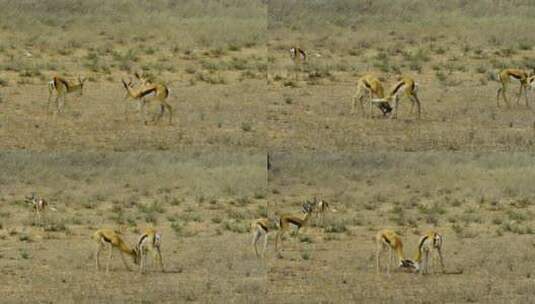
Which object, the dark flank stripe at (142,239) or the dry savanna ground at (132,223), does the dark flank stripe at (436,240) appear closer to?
the dry savanna ground at (132,223)

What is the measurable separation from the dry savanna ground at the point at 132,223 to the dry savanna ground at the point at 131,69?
4.64 ft

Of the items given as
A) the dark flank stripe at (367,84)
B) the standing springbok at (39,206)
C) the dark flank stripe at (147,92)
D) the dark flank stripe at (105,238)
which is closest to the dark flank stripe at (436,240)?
the dark flank stripe at (367,84)

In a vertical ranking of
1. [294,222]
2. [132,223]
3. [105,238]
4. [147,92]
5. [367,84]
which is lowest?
[132,223]

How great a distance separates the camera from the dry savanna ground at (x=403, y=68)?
22.2m

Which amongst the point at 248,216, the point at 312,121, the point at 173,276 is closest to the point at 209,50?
the point at 248,216

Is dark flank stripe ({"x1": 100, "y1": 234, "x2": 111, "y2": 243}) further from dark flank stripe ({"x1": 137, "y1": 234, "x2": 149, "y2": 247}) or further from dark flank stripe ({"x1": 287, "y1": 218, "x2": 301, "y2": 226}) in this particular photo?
dark flank stripe ({"x1": 287, "y1": 218, "x2": 301, "y2": 226})

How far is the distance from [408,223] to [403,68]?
265 centimetres

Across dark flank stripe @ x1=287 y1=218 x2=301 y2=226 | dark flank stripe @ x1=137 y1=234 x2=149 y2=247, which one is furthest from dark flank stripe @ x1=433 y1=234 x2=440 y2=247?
dark flank stripe @ x1=137 y1=234 x2=149 y2=247

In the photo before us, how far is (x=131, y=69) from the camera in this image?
86.0 ft

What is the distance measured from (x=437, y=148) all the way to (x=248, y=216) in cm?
424

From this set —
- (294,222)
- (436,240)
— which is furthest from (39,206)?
(436,240)

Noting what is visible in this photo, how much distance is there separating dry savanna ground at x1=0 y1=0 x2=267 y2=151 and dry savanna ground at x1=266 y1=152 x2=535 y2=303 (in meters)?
1.67

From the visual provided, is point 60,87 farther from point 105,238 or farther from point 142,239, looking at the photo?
point 142,239

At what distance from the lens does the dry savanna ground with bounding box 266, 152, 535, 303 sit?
65.3ft
